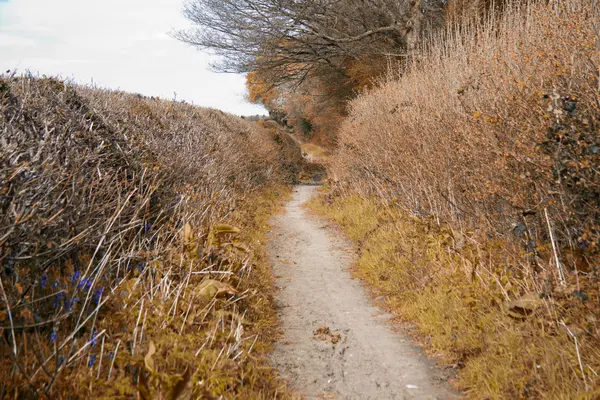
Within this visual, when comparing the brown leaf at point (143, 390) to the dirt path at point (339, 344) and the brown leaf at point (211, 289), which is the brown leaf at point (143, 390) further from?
the brown leaf at point (211, 289)

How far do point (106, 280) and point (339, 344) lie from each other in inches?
87.7

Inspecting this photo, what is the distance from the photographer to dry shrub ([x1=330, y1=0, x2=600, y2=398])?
376 centimetres

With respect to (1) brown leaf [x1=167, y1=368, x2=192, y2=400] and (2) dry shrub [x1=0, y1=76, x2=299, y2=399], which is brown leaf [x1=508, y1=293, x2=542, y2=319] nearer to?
(2) dry shrub [x1=0, y1=76, x2=299, y2=399]

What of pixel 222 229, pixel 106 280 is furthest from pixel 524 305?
pixel 106 280

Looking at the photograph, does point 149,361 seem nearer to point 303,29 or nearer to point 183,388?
A: point 183,388

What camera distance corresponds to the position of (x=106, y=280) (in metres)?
4.26

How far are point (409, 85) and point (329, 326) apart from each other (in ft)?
A: 19.9

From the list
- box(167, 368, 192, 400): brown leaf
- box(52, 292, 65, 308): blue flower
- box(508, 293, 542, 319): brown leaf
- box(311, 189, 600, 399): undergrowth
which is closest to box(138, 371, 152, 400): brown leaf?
box(167, 368, 192, 400): brown leaf

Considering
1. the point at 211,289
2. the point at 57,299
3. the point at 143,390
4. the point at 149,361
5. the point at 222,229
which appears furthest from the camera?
the point at 222,229

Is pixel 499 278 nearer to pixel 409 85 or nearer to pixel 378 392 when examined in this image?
pixel 378 392

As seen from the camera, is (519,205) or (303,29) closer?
(519,205)

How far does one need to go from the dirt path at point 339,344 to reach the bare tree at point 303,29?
441 inches

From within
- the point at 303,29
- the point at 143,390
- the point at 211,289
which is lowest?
the point at 211,289

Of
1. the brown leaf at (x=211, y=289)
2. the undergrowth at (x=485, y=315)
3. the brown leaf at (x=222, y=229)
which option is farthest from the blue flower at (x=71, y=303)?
the undergrowth at (x=485, y=315)
